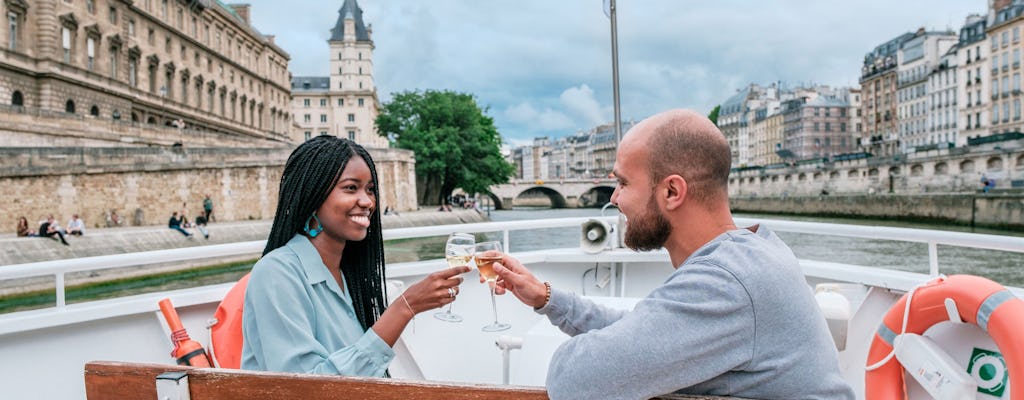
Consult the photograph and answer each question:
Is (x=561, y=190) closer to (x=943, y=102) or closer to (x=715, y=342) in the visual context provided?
(x=943, y=102)

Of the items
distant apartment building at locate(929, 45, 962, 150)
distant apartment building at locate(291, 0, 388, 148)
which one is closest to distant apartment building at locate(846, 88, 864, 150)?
distant apartment building at locate(929, 45, 962, 150)

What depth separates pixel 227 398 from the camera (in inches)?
42.5

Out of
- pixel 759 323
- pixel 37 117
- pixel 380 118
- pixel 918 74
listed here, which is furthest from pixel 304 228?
pixel 918 74

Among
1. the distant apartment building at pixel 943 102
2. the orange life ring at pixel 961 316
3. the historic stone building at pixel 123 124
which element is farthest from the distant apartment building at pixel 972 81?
the orange life ring at pixel 961 316

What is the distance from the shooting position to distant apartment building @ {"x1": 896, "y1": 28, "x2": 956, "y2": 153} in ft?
161

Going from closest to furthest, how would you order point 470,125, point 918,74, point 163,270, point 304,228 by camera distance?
point 304,228
point 163,270
point 470,125
point 918,74

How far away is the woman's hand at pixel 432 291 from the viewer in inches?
53.2

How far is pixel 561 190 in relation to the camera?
185ft

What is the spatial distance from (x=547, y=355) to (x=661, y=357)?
49.9 inches

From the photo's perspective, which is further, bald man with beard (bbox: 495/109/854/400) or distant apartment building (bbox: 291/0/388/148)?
distant apartment building (bbox: 291/0/388/148)

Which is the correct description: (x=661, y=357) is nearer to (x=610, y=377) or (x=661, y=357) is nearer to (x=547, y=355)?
(x=610, y=377)

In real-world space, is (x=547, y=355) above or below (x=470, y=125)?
below

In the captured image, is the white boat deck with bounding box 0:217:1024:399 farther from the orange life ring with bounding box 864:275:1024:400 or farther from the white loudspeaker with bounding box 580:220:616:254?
the white loudspeaker with bounding box 580:220:616:254

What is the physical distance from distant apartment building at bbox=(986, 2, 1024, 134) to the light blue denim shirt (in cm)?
4761
